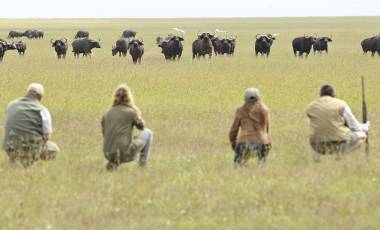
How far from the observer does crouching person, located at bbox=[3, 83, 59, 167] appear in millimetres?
11414

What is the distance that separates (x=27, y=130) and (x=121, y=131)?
4.68ft

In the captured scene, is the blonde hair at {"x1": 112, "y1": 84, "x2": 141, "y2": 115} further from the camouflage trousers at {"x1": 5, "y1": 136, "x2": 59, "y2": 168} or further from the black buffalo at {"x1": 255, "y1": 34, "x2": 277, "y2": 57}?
the black buffalo at {"x1": 255, "y1": 34, "x2": 277, "y2": 57}

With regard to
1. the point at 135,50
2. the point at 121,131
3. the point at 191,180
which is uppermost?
the point at 121,131

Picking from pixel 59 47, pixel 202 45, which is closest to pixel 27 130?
pixel 202 45

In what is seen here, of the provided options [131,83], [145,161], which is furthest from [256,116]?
[131,83]

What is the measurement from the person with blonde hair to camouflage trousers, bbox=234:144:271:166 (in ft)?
4.81

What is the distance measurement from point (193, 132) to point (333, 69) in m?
18.4

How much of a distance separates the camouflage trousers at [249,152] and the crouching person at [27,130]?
2858 millimetres

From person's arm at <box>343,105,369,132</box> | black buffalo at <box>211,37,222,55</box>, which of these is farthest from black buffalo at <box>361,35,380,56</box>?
person's arm at <box>343,105,369,132</box>

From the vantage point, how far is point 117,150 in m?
11.2

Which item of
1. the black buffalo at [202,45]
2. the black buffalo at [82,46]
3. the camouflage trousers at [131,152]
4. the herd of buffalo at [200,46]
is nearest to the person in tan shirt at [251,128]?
the camouflage trousers at [131,152]

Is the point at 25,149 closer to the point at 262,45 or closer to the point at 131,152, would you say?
the point at 131,152

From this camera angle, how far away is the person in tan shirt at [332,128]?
39.2 feet

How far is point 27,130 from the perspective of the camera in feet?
37.7
